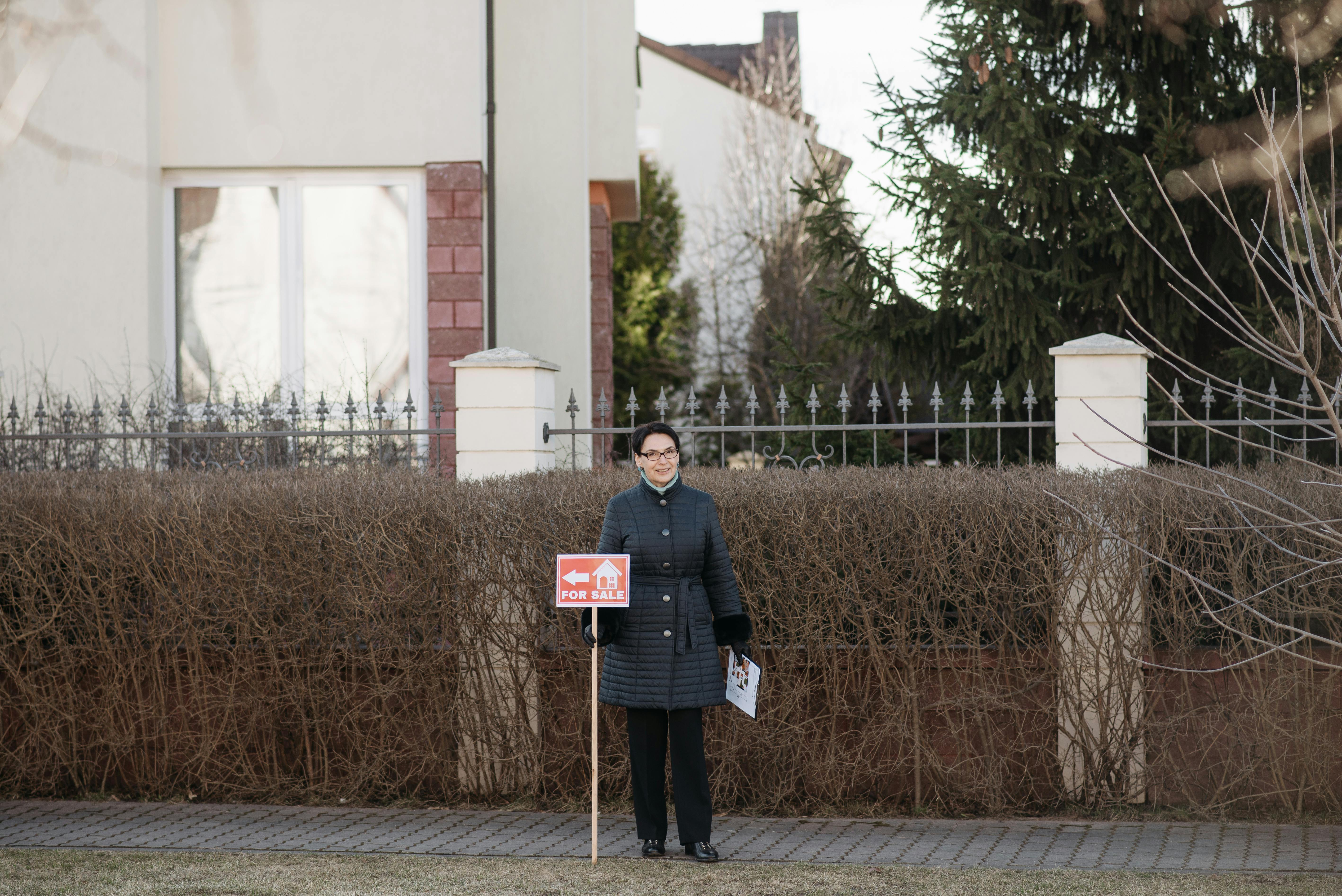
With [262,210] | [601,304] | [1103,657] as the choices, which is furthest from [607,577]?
[601,304]

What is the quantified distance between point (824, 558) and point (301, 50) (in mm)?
6654

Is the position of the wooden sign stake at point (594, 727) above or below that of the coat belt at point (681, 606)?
below

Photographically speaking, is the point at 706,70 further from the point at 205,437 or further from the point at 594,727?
the point at 594,727

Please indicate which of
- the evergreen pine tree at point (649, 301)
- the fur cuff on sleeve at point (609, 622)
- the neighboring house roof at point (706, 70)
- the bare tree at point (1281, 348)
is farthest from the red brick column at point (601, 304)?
the neighboring house roof at point (706, 70)

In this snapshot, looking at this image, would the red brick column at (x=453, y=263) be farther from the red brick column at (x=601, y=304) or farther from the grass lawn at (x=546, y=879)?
the grass lawn at (x=546, y=879)

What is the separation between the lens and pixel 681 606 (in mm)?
5938

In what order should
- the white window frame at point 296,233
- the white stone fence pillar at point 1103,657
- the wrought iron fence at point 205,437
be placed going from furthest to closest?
1. the white window frame at point 296,233
2. the wrought iron fence at point 205,437
3. the white stone fence pillar at point 1103,657

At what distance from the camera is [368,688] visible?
23.2 ft

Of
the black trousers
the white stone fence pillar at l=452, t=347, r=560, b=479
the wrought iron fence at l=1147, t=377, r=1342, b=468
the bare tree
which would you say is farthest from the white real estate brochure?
the wrought iron fence at l=1147, t=377, r=1342, b=468

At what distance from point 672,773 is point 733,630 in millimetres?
745

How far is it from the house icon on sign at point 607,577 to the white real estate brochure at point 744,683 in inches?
24.5

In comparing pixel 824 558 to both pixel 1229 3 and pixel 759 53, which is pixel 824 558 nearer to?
pixel 1229 3

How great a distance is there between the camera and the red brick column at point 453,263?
10.8 m

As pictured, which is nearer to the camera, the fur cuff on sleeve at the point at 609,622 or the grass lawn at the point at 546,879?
the grass lawn at the point at 546,879
